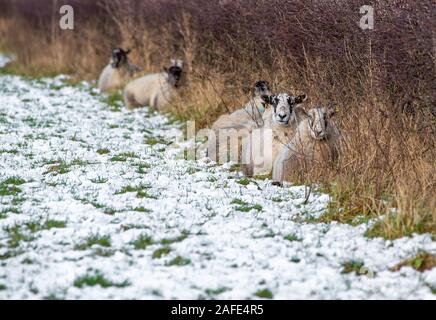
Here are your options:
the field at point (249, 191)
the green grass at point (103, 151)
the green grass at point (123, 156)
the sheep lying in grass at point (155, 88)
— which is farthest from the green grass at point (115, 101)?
the green grass at point (123, 156)

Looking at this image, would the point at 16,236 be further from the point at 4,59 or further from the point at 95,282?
the point at 4,59

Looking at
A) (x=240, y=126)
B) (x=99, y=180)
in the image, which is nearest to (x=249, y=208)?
(x=99, y=180)

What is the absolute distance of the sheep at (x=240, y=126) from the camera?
946 cm

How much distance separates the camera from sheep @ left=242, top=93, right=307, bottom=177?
8.75 meters

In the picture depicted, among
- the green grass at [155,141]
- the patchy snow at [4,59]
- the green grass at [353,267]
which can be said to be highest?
the patchy snow at [4,59]

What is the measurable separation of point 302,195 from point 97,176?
2233mm

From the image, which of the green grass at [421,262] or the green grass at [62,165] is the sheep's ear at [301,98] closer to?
the green grass at [62,165]

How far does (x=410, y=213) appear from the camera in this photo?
615 cm

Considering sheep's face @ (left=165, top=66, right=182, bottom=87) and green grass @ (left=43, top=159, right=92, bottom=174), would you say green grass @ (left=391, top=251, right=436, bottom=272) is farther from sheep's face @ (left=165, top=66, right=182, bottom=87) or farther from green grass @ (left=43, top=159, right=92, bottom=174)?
sheep's face @ (left=165, top=66, right=182, bottom=87)

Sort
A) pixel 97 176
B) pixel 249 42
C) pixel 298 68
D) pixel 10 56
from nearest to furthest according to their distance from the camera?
pixel 97 176 < pixel 298 68 < pixel 249 42 < pixel 10 56

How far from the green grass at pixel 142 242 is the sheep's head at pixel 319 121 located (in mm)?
→ 2607

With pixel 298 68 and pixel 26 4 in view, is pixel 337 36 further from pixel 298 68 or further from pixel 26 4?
pixel 26 4

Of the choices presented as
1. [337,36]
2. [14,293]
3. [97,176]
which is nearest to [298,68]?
[337,36]

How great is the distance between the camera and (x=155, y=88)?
14.4m
